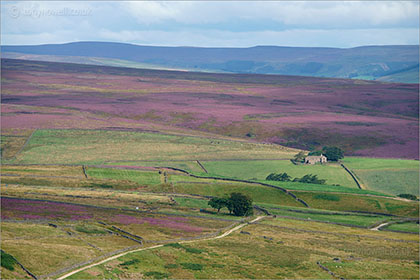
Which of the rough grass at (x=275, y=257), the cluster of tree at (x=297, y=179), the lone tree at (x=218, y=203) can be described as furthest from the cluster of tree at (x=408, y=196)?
the lone tree at (x=218, y=203)

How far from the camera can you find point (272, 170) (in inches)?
4589

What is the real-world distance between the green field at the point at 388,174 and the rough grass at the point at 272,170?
10.8 feet

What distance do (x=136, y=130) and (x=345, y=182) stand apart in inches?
2677

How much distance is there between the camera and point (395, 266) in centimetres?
5866

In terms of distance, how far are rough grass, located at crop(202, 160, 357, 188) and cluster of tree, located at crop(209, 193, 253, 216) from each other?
1090 inches

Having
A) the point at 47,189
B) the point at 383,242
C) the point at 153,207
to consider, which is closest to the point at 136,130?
the point at 47,189

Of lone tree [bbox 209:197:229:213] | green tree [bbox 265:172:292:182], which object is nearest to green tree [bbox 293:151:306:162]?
green tree [bbox 265:172:292:182]

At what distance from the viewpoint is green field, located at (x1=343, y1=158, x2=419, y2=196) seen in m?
105

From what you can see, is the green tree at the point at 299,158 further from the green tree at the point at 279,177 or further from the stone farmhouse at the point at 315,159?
the green tree at the point at 279,177

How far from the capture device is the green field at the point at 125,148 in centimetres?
12781

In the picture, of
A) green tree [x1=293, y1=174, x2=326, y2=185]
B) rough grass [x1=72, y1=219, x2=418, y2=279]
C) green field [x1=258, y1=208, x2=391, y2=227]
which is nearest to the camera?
rough grass [x1=72, y1=219, x2=418, y2=279]

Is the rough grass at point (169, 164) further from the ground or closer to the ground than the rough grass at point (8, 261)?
closer to the ground

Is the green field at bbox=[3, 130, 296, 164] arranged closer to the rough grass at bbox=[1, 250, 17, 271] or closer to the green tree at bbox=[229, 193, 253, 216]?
the green tree at bbox=[229, 193, 253, 216]

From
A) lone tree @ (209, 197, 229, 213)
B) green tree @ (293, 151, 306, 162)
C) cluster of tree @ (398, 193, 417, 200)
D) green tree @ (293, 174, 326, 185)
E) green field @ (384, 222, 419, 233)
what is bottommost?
green field @ (384, 222, 419, 233)
